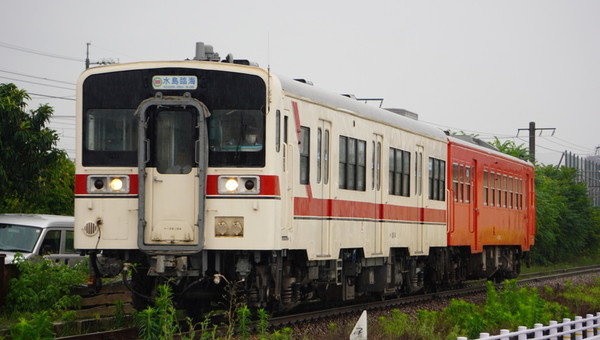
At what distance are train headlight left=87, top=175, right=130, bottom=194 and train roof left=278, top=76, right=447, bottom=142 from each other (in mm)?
2349

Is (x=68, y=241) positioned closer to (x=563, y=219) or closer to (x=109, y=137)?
(x=109, y=137)

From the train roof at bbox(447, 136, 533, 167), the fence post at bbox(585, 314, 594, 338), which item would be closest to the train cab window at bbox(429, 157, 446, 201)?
the train roof at bbox(447, 136, 533, 167)

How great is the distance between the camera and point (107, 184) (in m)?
14.0

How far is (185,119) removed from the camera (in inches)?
547

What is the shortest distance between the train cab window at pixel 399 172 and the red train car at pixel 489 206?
308cm

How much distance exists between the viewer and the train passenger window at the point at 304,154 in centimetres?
1526

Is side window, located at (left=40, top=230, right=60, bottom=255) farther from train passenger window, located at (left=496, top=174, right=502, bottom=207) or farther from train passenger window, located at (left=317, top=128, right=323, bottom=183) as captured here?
train passenger window, located at (left=496, top=174, right=502, bottom=207)

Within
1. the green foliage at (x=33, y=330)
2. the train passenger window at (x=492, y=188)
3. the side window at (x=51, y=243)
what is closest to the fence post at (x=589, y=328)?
the green foliage at (x=33, y=330)

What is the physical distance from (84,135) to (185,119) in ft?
4.32

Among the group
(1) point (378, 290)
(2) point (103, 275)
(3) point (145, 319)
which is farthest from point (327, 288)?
(3) point (145, 319)

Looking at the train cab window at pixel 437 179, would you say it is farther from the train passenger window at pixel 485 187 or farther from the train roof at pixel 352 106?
the train passenger window at pixel 485 187

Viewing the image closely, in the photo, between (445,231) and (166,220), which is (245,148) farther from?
(445,231)

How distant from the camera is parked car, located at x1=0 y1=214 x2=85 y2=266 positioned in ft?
65.9

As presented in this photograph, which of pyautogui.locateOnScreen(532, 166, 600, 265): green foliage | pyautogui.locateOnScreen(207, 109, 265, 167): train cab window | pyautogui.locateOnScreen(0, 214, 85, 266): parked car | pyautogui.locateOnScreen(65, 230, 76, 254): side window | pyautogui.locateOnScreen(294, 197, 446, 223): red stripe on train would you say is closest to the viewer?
pyautogui.locateOnScreen(207, 109, 265, 167): train cab window
